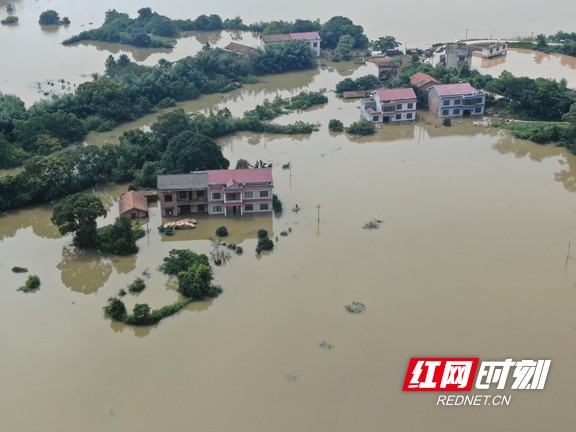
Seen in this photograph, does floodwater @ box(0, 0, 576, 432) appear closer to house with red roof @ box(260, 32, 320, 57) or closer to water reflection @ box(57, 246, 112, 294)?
water reflection @ box(57, 246, 112, 294)

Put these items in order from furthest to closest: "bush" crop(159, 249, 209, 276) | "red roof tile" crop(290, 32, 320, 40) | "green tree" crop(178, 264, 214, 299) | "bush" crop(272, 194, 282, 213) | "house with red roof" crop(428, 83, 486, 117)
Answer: "red roof tile" crop(290, 32, 320, 40)
"house with red roof" crop(428, 83, 486, 117)
"bush" crop(272, 194, 282, 213)
"bush" crop(159, 249, 209, 276)
"green tree" crop(178, 264, 214, 299)

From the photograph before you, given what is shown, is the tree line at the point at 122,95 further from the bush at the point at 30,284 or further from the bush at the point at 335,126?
the bush at the point at 30,284

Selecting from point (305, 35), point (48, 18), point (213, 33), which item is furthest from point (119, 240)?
point (48, 18)

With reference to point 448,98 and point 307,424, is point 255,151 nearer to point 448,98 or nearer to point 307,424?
point 448,98

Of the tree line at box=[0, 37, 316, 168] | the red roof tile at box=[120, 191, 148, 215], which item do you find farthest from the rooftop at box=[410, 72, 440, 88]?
the red roof tile at box=[120, 191, 148, 215]

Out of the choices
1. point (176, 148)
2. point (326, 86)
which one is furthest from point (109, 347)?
point (326, 86)
